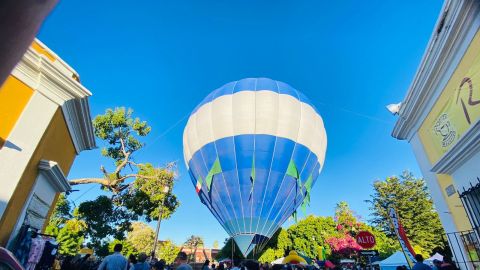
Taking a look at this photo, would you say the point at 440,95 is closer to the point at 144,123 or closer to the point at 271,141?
the point at 271,141

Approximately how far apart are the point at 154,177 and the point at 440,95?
44.8 feet

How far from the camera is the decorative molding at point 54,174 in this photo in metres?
8.02

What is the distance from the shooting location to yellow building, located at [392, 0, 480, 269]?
586 centimetres

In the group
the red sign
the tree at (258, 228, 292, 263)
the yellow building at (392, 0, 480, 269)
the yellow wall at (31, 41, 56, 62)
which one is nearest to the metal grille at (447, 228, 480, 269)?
the yellow building at (392, 0, 480, 269)

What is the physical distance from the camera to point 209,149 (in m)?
17.0

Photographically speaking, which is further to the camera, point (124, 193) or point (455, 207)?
point (124, 193)

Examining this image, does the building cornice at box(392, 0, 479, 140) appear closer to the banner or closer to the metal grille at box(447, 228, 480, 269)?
the banner

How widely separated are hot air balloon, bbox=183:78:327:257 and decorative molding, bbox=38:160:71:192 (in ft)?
26.8

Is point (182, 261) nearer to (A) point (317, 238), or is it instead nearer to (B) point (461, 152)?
(B) point (461, 152)

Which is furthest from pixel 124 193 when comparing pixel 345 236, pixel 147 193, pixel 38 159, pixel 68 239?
pixel 345 236

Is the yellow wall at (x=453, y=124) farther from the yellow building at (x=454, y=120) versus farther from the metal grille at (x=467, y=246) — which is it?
the metal grille at (x=467, y=246)

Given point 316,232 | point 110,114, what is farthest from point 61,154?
point 316,232

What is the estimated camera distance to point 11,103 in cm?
741

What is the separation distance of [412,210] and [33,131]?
3218cm
